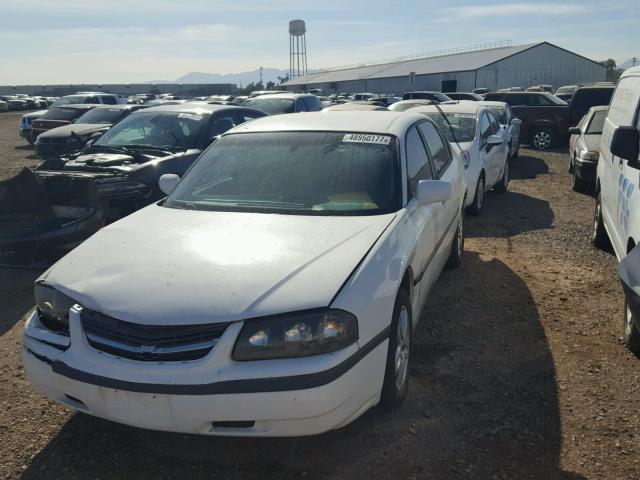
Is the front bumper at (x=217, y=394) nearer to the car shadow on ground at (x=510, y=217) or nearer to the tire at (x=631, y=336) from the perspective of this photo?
the tire at (x=631, y=336)

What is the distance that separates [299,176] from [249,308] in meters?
1.50

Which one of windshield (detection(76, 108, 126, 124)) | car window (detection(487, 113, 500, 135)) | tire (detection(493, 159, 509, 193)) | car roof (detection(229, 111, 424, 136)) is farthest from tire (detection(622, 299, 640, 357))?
windshield (detection(76, 108, 126, 124))

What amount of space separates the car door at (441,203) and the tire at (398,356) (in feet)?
2.89

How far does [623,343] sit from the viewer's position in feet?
14.1

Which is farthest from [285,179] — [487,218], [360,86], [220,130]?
[360,86]

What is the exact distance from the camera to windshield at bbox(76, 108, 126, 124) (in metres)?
13.1

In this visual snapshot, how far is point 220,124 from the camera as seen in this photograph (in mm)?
7684

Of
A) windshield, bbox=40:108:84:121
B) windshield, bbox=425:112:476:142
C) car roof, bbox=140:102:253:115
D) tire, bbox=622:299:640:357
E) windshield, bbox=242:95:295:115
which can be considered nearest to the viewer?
tire, bbox=622:299:640:357

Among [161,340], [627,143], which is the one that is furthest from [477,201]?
[161,340]

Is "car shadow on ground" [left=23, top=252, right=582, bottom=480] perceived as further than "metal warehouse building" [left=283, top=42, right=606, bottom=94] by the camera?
No

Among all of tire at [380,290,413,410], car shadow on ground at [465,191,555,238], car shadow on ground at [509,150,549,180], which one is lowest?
car shadow on ground at [509,150,549,180]

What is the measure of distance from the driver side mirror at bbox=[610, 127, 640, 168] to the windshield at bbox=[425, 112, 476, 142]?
4367mm

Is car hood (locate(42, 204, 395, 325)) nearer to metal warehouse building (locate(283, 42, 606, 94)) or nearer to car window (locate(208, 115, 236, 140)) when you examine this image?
car window (locate(208, 115, 236, 140))

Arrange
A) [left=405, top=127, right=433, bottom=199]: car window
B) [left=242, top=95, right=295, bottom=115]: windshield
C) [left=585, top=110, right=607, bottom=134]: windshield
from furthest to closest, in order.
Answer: [left=242, top=95, right=295, bottom=115]: windshield → [left=585, top=110, right=607, bottom=134]: windshield → [left=405, top=127, right=433, bottom=199]: car window
